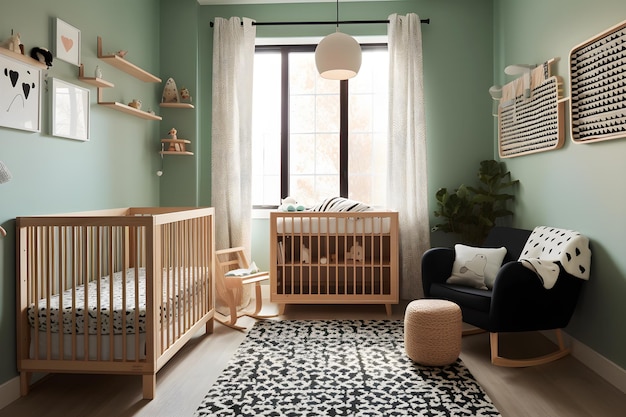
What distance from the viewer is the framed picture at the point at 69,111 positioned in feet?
8.14

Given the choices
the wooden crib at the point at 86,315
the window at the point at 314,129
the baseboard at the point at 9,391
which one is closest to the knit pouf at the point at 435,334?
the wooden crib at the point at 86,315

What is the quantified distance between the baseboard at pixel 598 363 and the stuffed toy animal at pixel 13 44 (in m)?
3.29

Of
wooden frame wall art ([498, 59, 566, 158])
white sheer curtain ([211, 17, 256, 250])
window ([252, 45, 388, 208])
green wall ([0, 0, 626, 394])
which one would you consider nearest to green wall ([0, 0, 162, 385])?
green wall ([0, 0, 626, 394])

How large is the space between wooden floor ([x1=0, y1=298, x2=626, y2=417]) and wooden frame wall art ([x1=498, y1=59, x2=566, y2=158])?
1.34 meters

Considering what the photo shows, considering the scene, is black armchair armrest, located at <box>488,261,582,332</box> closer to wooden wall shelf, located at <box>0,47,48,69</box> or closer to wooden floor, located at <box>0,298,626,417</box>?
wooden floor, located at <box>0,298,626,417</box>

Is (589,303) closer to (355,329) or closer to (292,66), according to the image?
(355,329)

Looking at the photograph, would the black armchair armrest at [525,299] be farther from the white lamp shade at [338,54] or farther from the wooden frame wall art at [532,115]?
the white lamp shade at [338,54]

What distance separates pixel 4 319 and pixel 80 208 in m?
0.82

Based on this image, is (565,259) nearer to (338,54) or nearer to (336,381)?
(336,381)

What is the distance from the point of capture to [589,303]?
2.57 m

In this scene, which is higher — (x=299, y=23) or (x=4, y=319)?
(x=299, y=23)

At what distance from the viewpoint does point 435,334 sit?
7.98ft

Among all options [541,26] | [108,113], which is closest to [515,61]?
[541,26]

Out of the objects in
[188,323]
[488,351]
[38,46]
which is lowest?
[488,351]
